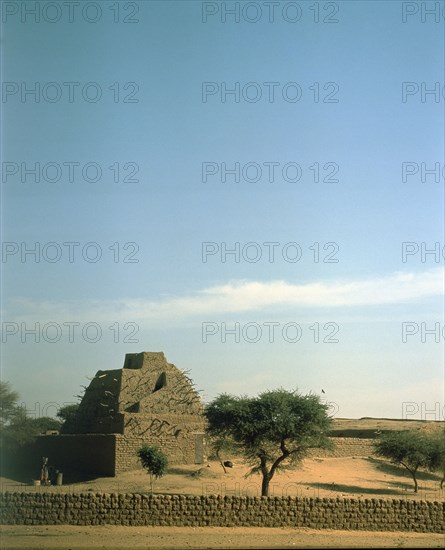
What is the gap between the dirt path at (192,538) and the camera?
24.4m

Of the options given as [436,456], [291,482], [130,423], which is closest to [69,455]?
[130,423]

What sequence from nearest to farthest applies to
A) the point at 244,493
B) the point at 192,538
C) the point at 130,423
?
the point at 192,538, the point at 244,493, the point at 130,423

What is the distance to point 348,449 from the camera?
5088 cm

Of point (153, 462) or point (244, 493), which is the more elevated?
point (153, 462)

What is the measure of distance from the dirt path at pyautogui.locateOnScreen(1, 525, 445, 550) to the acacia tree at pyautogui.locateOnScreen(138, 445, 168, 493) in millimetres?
13041

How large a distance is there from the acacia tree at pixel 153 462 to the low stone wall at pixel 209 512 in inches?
486

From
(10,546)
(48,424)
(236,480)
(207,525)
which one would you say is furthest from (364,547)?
(48,424)

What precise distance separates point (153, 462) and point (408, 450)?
12.2 meters

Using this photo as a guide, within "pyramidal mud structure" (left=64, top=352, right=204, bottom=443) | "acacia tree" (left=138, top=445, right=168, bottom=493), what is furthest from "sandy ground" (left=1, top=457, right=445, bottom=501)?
"pyramidal mud structure" (left=64, top=352, right=204, bottom=443)

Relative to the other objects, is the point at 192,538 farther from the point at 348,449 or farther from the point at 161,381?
the point at 348,449

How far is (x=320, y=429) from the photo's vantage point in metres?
39.2

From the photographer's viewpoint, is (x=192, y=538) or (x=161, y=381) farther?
(x=161, y=381)

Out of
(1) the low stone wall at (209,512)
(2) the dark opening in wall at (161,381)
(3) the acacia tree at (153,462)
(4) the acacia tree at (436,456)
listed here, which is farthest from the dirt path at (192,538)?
(2) the dark opening in wall at (161,381)

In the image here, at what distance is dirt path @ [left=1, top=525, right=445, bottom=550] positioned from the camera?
962 inches
